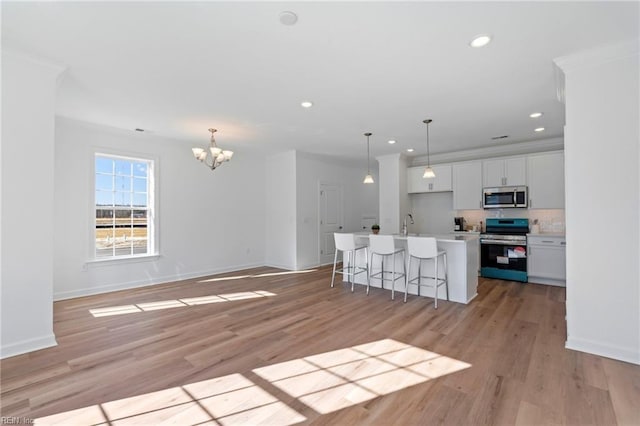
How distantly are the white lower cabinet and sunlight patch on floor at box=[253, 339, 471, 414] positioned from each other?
3799 millimetres

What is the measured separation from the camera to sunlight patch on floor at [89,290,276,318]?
3914mm

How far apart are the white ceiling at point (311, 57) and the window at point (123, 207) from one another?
0.96 meters

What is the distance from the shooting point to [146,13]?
2072 millimetres

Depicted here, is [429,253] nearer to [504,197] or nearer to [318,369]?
[318,369]

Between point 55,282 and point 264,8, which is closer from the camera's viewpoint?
point 264,8

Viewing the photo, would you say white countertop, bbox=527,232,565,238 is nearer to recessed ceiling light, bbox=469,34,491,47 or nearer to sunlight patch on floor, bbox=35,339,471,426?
sunlight patch on floor, bbox=35,339,471,426

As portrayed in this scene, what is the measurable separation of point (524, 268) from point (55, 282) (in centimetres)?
770

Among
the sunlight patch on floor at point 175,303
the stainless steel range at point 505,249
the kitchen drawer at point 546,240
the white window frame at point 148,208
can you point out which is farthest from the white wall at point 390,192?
the white window frame at point 148,208

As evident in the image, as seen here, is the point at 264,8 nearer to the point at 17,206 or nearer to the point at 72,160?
the point at 17,206

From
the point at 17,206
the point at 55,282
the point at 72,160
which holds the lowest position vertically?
the point at 55,282

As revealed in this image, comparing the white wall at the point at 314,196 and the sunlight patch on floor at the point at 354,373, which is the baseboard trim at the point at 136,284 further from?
the sunlight patch on floor at the point at 354,373

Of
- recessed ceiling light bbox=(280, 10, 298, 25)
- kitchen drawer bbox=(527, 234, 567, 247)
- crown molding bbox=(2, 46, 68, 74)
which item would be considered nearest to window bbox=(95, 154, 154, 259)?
crown molding bbox=(2, 46, 68, 74)

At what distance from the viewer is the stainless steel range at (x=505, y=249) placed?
5367 mm

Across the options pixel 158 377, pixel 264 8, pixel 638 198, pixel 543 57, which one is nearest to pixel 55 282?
pixel 158 377
